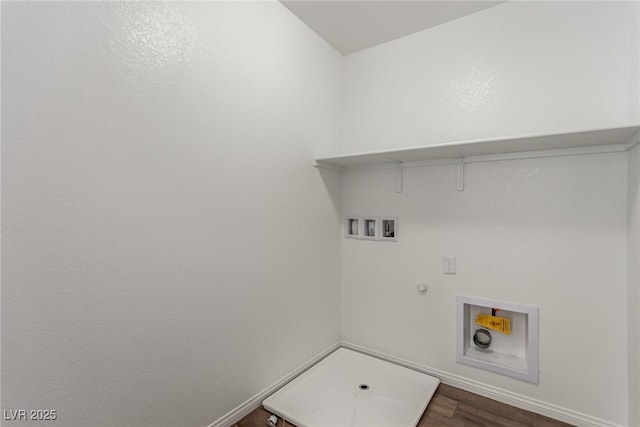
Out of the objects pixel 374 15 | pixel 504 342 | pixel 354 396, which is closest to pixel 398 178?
pixel 374 15

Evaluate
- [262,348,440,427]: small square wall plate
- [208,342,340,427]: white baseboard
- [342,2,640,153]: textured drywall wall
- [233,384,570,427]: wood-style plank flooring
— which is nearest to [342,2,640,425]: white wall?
[342,2,640,153]: textured drywall wall

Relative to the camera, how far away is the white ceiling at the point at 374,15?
191 centimetres

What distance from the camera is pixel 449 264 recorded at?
205 centimetres

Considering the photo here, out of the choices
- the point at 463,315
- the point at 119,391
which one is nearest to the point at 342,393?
the point at 463,315

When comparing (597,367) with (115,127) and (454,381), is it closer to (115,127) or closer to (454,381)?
(454,381)

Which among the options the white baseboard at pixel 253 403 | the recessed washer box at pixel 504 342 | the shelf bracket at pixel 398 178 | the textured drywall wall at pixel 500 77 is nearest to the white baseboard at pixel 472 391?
the white baseboard at pixel 253 403

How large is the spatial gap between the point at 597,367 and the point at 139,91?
2.69 m

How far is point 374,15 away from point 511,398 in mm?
2651

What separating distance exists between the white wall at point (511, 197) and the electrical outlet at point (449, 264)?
4 cm

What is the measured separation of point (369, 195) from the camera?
2408 millimetres

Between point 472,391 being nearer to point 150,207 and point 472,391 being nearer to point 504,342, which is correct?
point 504,342

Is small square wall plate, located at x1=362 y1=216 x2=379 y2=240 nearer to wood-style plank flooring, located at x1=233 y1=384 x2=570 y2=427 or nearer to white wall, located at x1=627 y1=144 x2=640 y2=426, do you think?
wood-style plank flooring, located at x1=233 y1=384 x2=570 y2=427

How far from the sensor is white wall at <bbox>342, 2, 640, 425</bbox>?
1.59m

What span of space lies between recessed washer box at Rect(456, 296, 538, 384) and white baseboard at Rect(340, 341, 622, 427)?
0.40 feet
